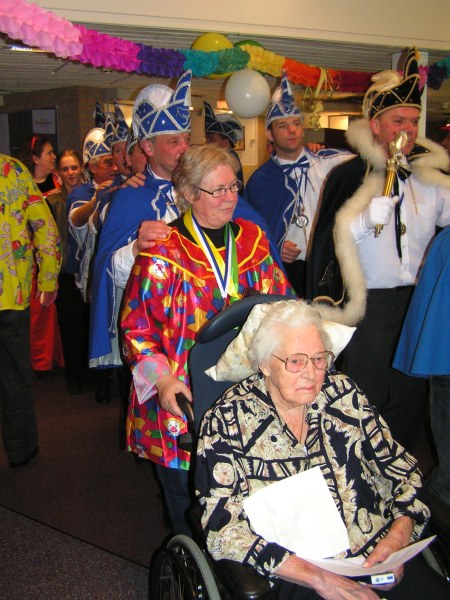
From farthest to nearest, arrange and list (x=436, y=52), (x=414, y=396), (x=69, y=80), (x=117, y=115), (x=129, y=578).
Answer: (x=69, y=80) < (x=436, y=52) < (x=117, y=115) < (x=414, y=396) < (x=129, y=578)

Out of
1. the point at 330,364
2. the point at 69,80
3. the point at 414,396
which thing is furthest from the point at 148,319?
the point at 69,80

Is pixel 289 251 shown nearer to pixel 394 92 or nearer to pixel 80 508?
pixel 394 92

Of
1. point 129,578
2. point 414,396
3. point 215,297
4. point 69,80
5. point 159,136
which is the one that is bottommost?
point 129,578

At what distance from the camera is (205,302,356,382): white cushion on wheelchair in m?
1.67

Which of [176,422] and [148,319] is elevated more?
[148,319]

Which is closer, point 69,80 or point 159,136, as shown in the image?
point 159,136

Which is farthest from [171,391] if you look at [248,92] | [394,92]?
[248,92]

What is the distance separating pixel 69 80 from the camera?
24.8ft

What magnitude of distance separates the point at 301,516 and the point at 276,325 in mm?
499

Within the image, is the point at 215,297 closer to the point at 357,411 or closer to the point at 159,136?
the point at 357,411

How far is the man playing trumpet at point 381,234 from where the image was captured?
2459 millimetres

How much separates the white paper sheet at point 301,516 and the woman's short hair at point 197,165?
96 cm

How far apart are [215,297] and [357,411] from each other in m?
0.57

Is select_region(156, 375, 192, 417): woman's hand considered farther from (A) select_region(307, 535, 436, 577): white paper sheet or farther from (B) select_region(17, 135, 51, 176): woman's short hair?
(B) select_region(17, 135, 51, 176): woman's short hair
